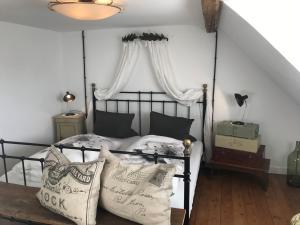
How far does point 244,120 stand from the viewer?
3672 mm

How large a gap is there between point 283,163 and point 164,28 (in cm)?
255

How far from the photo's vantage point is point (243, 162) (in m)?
3.33

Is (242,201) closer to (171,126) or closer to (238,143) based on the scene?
(238,143)

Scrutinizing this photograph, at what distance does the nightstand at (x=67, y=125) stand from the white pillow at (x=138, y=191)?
2580mm

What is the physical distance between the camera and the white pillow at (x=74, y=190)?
156cm

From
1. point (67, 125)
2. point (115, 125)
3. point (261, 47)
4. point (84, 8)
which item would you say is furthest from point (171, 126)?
point (84, 8)

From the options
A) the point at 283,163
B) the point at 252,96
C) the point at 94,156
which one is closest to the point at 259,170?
the point at 283,163

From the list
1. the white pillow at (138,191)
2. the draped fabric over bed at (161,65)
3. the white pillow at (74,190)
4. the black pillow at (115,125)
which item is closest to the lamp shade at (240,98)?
the draped fabric over bed at (161,65)

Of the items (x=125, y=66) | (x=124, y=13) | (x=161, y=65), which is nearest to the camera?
(x=124, y=13)

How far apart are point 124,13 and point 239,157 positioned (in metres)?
2.25

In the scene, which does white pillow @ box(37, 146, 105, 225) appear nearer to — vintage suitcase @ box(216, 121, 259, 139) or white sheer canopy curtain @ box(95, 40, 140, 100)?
vintage suitcase @ box(216, 121, 259, 139)

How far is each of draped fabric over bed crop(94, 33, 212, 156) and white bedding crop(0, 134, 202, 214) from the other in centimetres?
59

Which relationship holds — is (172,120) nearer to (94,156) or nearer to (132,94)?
(132,94)

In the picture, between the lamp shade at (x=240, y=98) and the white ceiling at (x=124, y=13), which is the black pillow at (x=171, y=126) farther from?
the white ceiling at (x=124, y=13)
